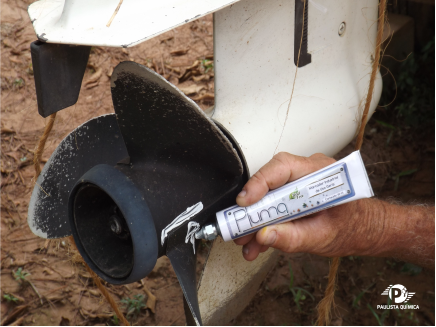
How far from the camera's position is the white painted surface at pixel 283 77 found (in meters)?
1.08

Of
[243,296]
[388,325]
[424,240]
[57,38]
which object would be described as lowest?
[388,325]

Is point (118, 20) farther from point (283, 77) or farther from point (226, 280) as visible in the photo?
point (226, 280)

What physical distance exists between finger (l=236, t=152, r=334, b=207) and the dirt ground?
0.56 metres

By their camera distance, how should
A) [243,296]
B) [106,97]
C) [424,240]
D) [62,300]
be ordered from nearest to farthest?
[424,240] → [243,296] → [62,300] → [106,97]

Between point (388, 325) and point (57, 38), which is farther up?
point (57, 38)

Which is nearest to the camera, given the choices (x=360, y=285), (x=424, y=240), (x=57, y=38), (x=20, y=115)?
(x=57, y=38)

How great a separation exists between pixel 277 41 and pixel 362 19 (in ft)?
1.33

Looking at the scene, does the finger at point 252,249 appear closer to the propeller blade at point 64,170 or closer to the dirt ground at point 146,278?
the propeller blade at point 64,170

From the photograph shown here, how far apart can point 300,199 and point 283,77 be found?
359 millimetres

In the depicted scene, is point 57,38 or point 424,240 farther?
point 424,240

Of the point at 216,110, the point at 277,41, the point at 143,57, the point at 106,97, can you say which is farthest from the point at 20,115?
the point at 277,41

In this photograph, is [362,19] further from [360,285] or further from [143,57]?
[143,57]

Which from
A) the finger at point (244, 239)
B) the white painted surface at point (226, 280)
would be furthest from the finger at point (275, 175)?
the white painted surface at point (226, 280)

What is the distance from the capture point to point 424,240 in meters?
1.29
